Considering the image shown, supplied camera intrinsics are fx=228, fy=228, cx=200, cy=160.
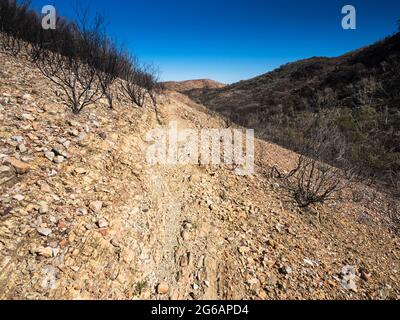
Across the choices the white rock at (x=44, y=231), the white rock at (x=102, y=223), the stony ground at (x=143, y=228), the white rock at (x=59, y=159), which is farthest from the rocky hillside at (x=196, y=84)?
the white rock at (x=44, y=231)

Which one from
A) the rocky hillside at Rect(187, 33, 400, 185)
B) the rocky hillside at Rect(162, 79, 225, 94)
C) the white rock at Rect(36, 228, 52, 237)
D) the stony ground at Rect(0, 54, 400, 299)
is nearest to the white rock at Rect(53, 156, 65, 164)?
the stony ground at Rect(0, 54, 400, 299)

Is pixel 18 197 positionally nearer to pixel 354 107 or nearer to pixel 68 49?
pixel 68 49

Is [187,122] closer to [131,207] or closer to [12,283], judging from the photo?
[131,207]

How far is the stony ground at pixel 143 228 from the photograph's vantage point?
2.33 m

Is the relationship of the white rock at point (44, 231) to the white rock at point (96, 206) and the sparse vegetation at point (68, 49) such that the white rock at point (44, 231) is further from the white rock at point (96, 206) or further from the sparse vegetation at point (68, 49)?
the sparse vegetation at point (68, 49)

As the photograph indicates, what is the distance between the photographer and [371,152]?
10000 millimetres

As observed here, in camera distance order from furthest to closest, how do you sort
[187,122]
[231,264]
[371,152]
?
1. [371,152]
2. [187,122]
3. [231,264]

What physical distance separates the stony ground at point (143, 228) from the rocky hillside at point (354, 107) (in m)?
3.80

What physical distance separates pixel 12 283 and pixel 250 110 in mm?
20249

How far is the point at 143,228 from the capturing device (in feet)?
9.62

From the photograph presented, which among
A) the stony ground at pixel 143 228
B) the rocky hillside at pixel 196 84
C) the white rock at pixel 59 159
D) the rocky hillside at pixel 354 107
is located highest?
the rocky hillside at pixel 196 84

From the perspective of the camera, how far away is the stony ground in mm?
2328
